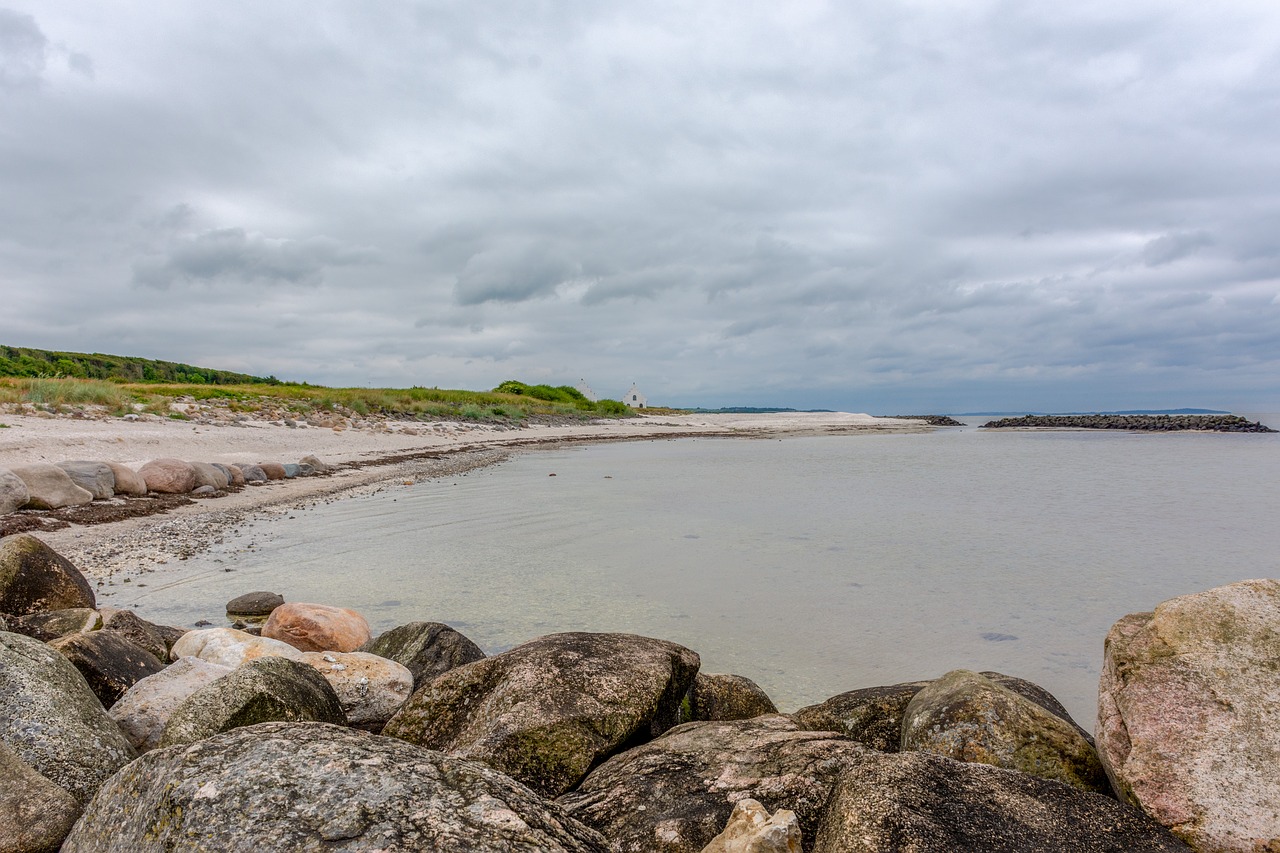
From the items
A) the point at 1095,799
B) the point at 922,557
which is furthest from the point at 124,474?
the point at 1095,799

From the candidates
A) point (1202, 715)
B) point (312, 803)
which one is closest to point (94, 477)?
point (312, 803)

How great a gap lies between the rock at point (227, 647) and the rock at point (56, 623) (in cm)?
56

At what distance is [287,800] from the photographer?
1780 mm

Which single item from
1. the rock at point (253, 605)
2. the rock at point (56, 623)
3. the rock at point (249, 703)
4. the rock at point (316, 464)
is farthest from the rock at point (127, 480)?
the rock at point (249, 703)

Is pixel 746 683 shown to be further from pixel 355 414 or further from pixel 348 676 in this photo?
pixel 355 414

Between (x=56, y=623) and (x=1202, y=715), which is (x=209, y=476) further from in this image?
(x=1202, y=715)

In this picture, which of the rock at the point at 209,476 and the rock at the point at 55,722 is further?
the rock at the point at 209,476

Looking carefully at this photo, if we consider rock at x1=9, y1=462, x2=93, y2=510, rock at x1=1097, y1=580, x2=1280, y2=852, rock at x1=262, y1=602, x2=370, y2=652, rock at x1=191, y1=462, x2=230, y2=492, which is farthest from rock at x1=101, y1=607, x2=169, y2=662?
rock at x1=191, y1=462, x2=230, y2=492

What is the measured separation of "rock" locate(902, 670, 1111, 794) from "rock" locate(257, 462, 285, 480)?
1567 cm

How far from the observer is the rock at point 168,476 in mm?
12383

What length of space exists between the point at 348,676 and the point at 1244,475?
2466 cm

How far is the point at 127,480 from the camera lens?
38.6ft

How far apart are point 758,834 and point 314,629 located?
441 cm

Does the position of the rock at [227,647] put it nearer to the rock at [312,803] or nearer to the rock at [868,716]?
the rock at [312,803]
